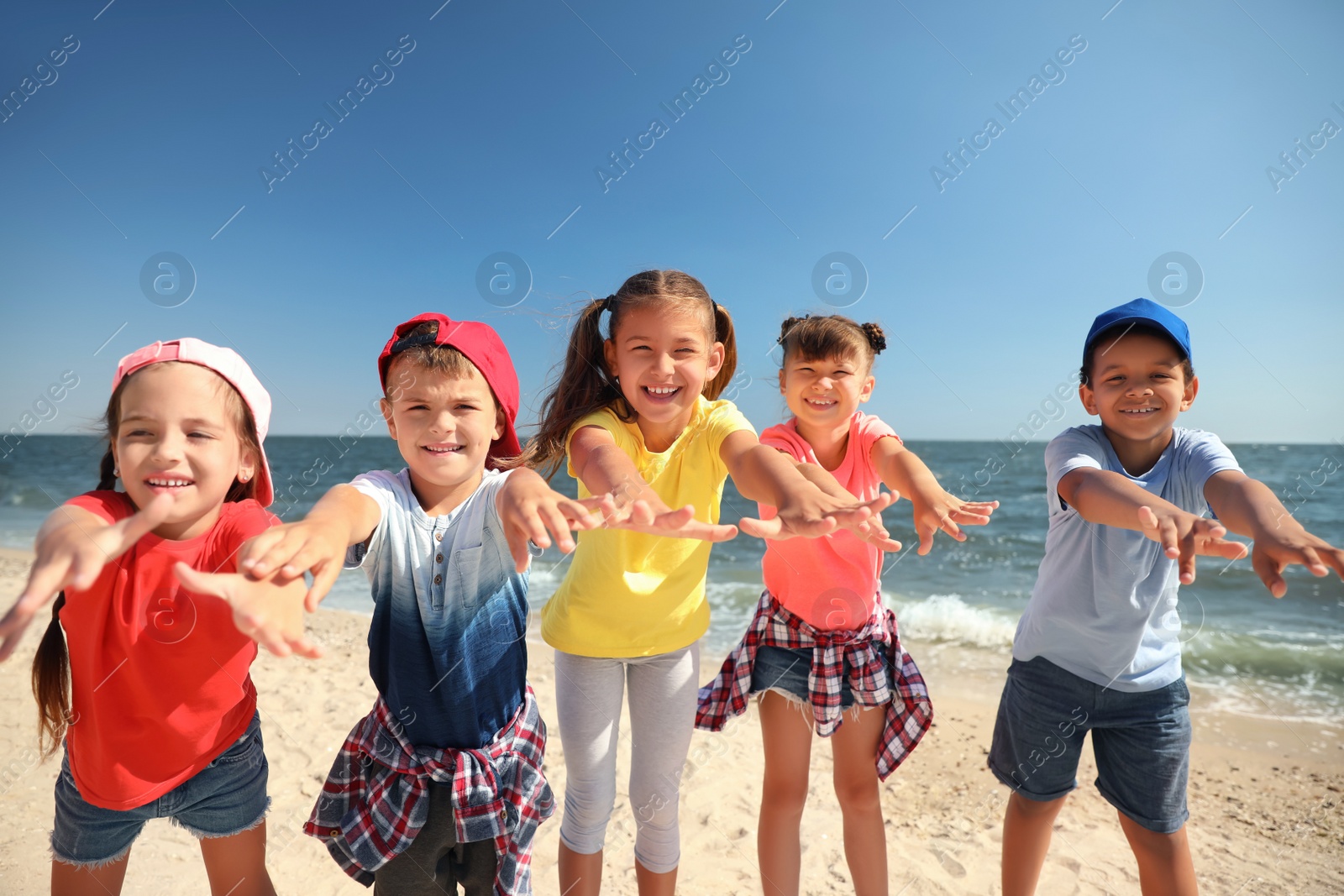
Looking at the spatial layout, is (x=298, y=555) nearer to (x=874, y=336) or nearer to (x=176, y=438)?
(x=176, y=438)

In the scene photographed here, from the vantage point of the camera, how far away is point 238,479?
231cm

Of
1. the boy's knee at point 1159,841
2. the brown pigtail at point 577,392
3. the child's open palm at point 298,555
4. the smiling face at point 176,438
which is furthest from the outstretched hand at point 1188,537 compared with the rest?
the smiling face at point 176,438

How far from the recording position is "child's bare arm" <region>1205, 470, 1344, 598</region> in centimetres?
188

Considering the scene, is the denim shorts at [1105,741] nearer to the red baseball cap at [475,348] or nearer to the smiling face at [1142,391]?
the smiling face at [1142,391]

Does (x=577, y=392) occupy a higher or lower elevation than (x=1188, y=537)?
higher

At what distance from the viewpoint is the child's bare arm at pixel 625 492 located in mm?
1851

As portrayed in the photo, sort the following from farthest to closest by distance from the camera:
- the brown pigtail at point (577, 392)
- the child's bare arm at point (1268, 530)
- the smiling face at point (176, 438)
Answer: the brown pigtail at point (577, 392), the smiling face at point (176, 438), the child's bare arm at point (1268, 530)

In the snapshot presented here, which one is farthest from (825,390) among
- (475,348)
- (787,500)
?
(475,348)

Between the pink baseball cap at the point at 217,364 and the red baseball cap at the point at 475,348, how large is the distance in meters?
0.38

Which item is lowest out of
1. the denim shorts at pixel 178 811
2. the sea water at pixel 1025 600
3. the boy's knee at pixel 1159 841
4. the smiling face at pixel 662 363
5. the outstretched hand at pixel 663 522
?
the sea water at pixel 1025 600

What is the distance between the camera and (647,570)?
2.50m

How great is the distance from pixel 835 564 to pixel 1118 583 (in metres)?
0.99

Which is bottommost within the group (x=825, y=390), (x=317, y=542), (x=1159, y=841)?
(x=1159, y=841)

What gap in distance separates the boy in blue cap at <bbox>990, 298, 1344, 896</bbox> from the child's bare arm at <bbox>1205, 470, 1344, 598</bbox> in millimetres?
57
